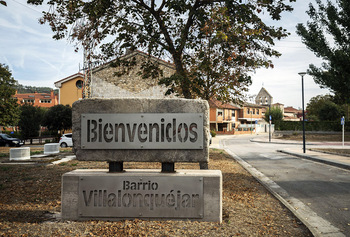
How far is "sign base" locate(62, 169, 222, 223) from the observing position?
154 inches

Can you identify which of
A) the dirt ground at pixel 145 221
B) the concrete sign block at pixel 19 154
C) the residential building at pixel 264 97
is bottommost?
the dirt ground at pixel 145 221

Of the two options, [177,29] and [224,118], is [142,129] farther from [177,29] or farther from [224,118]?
[224,118]

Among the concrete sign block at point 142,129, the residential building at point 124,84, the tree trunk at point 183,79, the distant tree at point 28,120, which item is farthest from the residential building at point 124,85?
the concrete sign block at point 142,129

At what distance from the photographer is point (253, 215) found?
14.5 ft

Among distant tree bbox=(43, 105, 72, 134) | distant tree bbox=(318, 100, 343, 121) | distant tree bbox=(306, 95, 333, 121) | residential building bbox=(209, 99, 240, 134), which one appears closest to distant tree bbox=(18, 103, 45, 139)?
distant tree bbox=(43, 105, 72, 134)

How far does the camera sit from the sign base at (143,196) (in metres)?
3.92

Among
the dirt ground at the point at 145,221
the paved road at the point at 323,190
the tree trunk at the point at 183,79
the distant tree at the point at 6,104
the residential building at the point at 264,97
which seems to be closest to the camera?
the dirt ground at the point at 145,221

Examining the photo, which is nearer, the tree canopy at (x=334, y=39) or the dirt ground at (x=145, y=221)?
the dirt ground at (x=145, y=221)

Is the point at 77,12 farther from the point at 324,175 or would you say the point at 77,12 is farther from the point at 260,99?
the point at 260,99

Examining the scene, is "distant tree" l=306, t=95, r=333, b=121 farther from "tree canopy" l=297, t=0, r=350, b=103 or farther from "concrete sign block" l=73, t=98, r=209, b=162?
"concrete sign block" l=73, t=98, r=209, b=162

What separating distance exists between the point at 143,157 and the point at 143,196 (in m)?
0.57

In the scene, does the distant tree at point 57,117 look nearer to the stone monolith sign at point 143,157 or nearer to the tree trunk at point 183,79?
the tree trunk at point 183,79

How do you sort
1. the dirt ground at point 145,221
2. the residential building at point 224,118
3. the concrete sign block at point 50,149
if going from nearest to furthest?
1. the dirt ground at point 145,221
2. the concrete sign block at point 50,149
3. the residential building at point 224,118

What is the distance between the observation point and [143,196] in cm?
399
